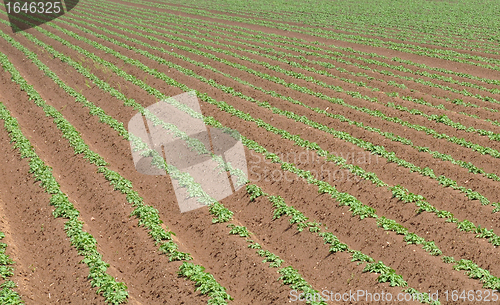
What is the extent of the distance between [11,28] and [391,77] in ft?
95.0

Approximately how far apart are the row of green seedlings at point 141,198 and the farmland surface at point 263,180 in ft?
0.19

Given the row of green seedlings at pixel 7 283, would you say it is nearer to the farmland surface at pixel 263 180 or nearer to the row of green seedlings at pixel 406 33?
the farmland surface at pixel 263 180

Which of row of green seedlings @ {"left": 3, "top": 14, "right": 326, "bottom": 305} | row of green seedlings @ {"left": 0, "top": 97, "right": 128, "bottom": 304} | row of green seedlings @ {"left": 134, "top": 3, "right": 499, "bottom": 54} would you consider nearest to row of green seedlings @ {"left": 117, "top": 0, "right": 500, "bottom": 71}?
row of green seedlings @ {"left": 134, "top": 3, "right": 499, "bottom": 54}

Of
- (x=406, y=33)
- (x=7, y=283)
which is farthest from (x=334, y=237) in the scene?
(x=406, y=33)

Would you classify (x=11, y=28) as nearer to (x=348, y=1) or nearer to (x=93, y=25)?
(x=93, y=25)

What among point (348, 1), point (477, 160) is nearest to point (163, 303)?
point (477, 160)

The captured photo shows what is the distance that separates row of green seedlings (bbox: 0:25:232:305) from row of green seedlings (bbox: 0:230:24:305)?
9.67 ft

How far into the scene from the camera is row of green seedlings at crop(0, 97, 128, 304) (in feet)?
28.7

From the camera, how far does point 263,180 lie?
45.0 ft

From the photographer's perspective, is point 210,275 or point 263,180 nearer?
point 210,275

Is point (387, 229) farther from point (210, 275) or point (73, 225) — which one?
point (73, 225)

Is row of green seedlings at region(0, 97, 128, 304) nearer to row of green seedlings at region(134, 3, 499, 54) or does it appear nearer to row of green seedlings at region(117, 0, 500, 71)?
row of green seedlings at region(117, 0, 500, 71)

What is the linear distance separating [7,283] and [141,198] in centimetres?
410

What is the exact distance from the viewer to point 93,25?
3631cm
